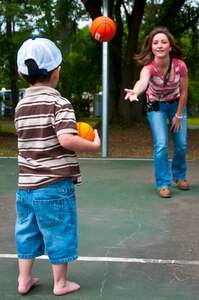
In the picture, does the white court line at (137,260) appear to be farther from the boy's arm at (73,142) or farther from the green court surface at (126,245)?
the boy's arm at (73,142)

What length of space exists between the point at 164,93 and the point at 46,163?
9.34 feet

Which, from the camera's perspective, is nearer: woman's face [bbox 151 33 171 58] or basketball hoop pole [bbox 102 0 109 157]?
woman's face [bbox 151 33 171 58]

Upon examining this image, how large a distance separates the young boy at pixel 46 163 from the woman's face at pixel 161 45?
244 centimetres

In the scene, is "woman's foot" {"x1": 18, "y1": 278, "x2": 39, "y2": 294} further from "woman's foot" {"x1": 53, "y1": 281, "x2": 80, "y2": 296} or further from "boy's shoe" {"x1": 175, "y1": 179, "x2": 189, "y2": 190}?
"boy's shoe" {"x1": 175, "y1": 179, "x2": 189, "y2": 190}

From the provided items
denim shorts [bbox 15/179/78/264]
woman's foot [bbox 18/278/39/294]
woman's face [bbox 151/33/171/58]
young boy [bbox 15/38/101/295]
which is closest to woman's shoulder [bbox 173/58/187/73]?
woman's face [bbox 151/33/171/58]

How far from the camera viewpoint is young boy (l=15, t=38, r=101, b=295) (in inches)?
105

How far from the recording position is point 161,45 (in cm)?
501

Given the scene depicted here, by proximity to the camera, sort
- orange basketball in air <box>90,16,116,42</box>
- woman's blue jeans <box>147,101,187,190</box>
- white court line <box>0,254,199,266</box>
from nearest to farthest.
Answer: white court line <box>0,254,199,266</box>
woman's blue jeans <box>147,101,187,190</box>
orange basketball in air <box>90,16,116,42</box>

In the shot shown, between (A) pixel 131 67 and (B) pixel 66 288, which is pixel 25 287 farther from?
(A) pixel 131 67

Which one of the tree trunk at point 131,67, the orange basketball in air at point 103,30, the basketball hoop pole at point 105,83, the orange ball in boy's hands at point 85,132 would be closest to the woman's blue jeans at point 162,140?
the orange ball in boy's hands at point 85,132

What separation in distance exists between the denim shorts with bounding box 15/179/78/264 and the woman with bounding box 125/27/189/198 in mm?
2339

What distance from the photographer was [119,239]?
3.87 m

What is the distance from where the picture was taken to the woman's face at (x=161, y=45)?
500 centimetres

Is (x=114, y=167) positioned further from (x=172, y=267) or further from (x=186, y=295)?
(x=186, y=295)
